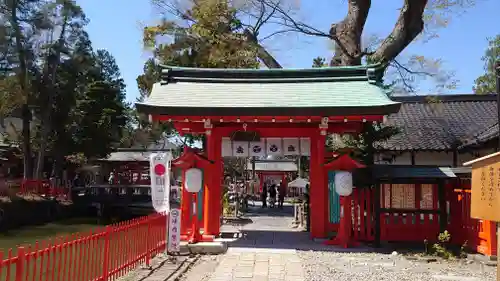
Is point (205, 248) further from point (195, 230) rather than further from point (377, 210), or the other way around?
point (377, 210)

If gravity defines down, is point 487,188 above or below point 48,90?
below

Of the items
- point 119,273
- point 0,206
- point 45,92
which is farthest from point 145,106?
point 45,92

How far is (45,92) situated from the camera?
31.9 metres

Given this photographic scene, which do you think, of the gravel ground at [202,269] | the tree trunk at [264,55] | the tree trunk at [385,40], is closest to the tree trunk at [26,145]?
the tree trunk at [264,55]

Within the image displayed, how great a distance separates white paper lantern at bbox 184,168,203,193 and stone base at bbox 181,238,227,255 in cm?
150

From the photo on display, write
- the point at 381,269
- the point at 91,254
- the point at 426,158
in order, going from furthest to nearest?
the point at 426,158 < the point at 381,269 < the point at 91,254

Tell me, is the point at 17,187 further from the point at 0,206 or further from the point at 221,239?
the point at 221,239

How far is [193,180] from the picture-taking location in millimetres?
12445

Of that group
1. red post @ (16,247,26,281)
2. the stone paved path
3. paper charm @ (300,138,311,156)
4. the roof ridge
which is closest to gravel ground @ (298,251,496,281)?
the stone paved path

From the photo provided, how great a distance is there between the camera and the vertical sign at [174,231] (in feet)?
37.3

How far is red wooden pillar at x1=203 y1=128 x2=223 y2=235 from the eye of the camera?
12906 mm

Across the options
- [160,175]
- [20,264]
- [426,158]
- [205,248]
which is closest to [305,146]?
[205,248]

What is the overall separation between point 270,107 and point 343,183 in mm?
2833

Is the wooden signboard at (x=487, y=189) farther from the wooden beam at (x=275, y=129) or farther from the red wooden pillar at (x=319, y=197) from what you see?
the wooden beam at (x=275, y=129)
